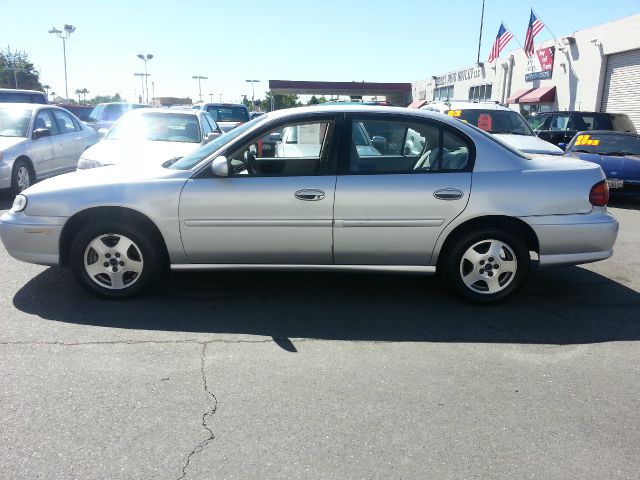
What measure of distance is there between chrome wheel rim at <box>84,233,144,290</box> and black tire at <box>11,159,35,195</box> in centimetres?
559

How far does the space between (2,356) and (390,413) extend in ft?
8.24

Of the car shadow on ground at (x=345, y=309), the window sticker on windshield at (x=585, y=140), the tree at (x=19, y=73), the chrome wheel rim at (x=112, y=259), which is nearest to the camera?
the car shadow on ground at (x=345, y=309)

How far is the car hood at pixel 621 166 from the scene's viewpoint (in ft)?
34.0

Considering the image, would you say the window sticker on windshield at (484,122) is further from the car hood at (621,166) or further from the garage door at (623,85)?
the garage door at (623,85)

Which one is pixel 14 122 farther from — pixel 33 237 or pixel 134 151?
pixel 33 237

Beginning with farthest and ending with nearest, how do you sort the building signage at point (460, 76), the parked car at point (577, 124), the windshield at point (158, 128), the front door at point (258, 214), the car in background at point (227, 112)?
the building signage at point (460, 76), the car in background at point (227, 112), the parked car at point (577, 124), the windshield at point (158, 128), the front door at point (258, 214)

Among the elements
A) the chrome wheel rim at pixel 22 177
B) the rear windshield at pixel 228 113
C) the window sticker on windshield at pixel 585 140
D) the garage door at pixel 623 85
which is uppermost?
the garage door at pixel 623 85

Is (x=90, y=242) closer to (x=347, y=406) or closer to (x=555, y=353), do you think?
(x=347, y=406)

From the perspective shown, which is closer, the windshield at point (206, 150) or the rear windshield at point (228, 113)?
the windshield at point (206, 150)

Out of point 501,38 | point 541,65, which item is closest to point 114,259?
point 501,38

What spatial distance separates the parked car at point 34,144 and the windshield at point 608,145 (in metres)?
10.1


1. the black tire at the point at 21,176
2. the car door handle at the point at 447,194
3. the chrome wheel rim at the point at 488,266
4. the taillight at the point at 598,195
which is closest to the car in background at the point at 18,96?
the black tire at the point at 21,176

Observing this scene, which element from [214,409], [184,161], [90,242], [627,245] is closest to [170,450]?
[214,409]

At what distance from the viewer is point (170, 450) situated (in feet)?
8.95
